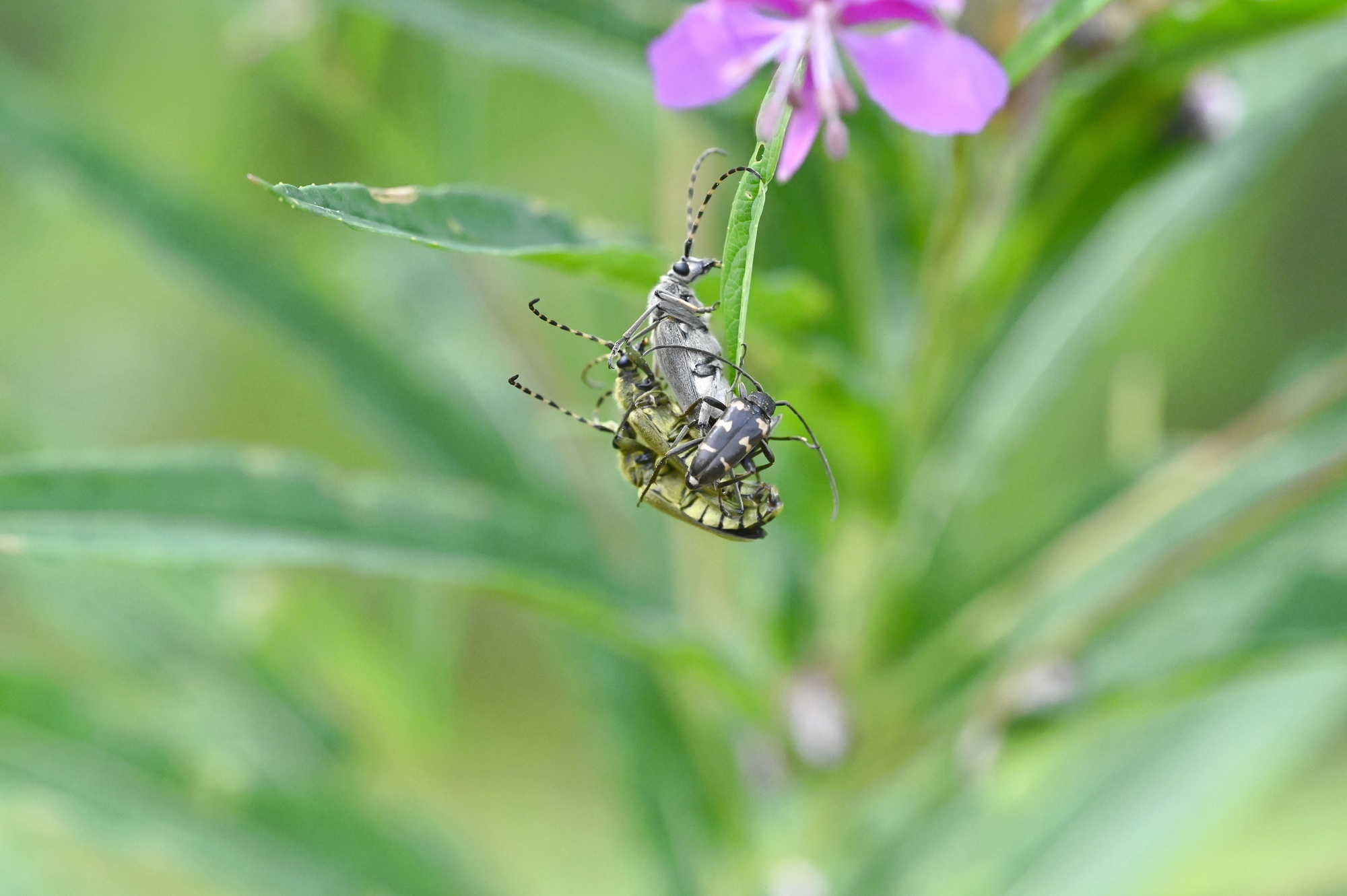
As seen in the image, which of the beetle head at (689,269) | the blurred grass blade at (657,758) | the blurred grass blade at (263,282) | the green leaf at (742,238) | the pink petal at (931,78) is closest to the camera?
the green leaf at (742,238)

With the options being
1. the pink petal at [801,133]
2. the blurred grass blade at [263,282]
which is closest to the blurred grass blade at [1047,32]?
the pink petal at [801,133]

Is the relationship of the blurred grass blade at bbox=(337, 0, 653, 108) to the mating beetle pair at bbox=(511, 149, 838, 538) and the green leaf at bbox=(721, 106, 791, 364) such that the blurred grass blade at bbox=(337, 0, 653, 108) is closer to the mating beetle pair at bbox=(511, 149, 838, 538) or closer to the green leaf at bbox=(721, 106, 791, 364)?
the mating beetle pair at bbox=(511, 149, 838, 538)

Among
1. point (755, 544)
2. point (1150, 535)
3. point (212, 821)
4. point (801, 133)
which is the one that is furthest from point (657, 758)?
point (801, 133)

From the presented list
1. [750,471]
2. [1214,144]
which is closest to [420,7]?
[750,471]

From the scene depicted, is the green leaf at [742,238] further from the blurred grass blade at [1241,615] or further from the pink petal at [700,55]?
the blurred grass blade at [1241,615]

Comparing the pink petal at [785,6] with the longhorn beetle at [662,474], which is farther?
the longhorn beetle at [662,474]

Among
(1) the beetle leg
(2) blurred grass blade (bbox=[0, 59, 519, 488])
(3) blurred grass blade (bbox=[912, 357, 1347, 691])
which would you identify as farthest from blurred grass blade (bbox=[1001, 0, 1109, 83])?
(2) blurred grass blade (bbox=[0, 59, 519, 488])

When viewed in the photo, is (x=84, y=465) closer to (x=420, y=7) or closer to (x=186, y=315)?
(x=420, y=7)
